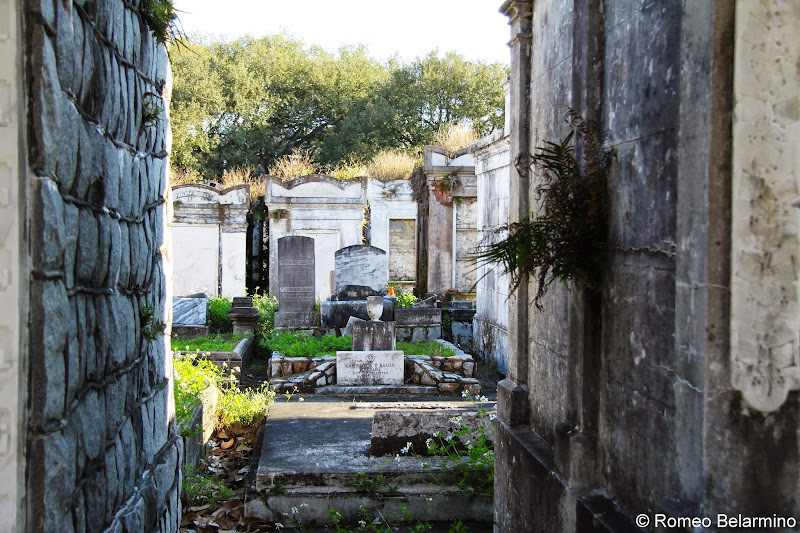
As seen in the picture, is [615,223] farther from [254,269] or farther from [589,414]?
[254,269]

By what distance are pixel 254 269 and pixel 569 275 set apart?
15.5 metres

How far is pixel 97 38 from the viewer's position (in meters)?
2.41

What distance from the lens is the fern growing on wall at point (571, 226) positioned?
9.34 feet

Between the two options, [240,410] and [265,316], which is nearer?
[240,410]

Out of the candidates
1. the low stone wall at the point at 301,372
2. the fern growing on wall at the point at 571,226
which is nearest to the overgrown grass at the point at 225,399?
the low stone wall at the point at 301,372

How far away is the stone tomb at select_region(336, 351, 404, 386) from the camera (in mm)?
9391

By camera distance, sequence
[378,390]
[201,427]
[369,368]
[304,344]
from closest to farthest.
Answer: [201,427], [378,390], [369,368], [304,344]

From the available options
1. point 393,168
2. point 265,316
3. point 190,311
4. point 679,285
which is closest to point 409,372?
point 265,316

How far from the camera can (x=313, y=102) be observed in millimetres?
29484

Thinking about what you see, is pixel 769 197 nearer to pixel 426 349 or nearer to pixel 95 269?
pixel 95 269

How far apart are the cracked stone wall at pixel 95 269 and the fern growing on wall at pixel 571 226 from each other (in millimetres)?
1530

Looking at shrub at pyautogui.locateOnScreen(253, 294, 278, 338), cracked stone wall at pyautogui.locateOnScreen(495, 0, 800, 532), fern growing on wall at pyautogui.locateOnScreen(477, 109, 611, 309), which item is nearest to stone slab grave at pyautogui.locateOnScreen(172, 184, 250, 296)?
shrub at pyautogui.locateOnScreen(253, 294, 278, 338)

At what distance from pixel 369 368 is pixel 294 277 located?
362cm

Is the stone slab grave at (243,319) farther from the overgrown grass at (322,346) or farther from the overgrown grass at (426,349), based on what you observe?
the overgrown grass at (426,349)
